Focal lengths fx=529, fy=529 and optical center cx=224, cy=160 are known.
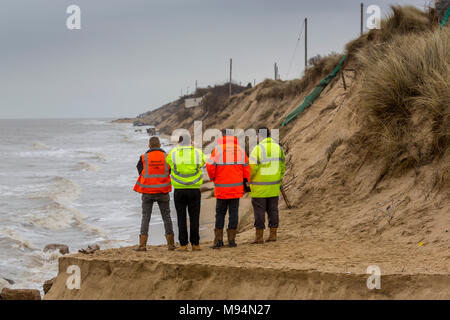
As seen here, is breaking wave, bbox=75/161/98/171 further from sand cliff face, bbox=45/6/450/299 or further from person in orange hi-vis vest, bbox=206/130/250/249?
person in orange hi-vis vest, bbox=206/130/250/249

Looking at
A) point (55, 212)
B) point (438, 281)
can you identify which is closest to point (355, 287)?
point (438, 281)

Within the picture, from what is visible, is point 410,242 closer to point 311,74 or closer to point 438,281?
point 438,281

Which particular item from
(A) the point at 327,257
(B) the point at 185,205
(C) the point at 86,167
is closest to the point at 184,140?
(B) the point at 185,205

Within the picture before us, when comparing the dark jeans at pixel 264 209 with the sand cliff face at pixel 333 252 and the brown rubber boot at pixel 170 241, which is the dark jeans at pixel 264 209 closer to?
the sand cliff face at pixel 333 252

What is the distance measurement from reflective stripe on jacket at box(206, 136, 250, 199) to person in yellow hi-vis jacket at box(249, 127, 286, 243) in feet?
1.29

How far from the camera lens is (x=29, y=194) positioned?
77.7 ft

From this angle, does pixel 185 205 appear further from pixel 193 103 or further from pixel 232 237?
pixel 193 103

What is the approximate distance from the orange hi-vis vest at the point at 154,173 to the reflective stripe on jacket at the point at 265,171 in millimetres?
1362

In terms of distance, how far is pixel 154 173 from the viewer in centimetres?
814

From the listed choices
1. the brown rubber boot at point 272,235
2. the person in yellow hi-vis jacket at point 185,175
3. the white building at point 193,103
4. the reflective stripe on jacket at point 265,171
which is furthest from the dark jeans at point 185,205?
the white building at point 193,103

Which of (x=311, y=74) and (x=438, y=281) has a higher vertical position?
(x=311, y=74)

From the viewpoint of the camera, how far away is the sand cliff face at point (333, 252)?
6.12 metres

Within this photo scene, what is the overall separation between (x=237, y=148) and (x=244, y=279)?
2266 millimetres

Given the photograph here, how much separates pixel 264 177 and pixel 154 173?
1714mm
